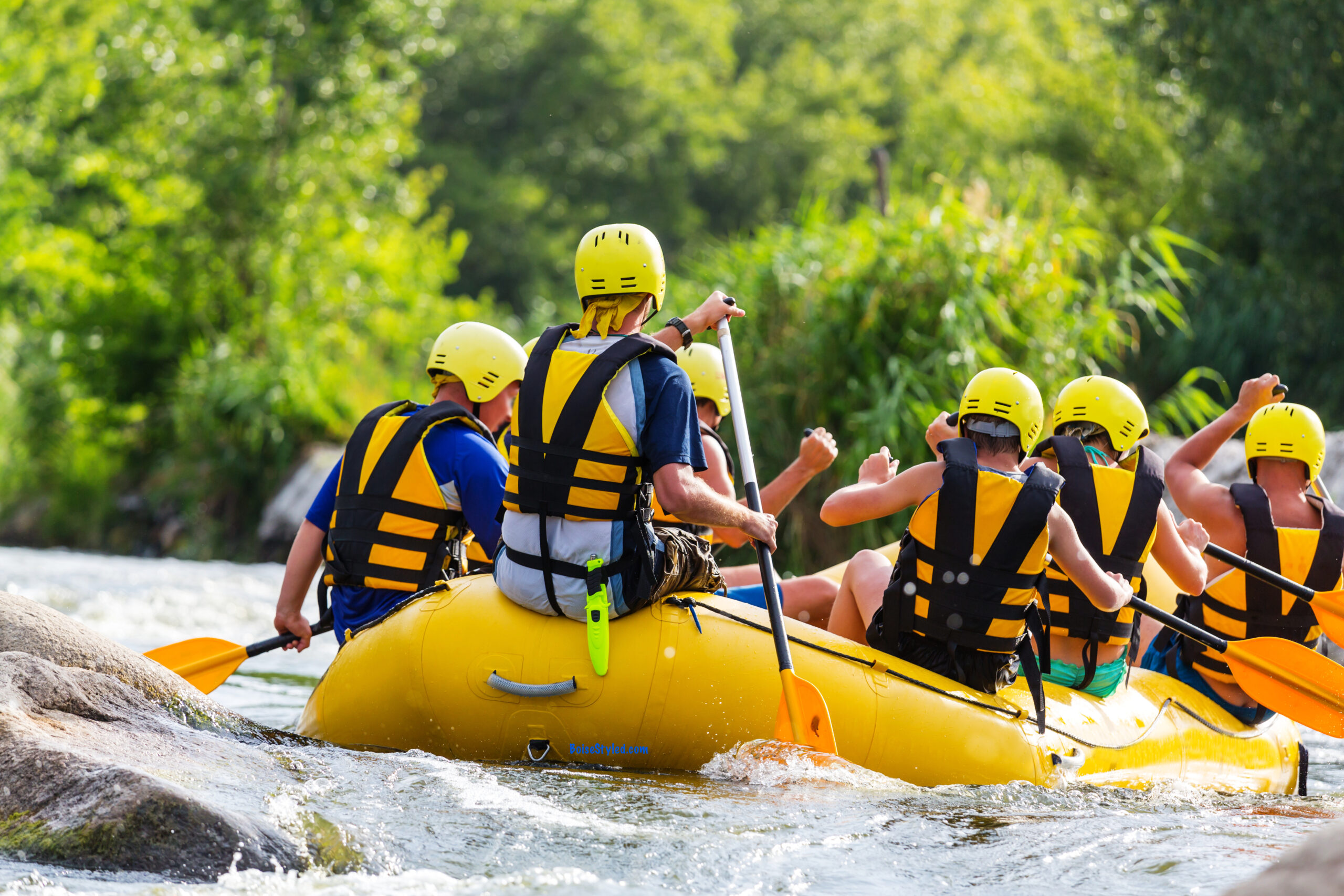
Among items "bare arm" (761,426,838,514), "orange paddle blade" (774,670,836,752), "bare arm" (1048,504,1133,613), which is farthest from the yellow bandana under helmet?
"bare arm" (1048,504,1133,613)

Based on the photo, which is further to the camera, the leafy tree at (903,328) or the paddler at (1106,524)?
the leafy tree at (903,328)

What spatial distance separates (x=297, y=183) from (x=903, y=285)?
8520 millimetres

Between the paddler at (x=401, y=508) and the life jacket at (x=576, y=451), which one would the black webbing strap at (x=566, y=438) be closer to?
the life jacket at (x=576, y=451)

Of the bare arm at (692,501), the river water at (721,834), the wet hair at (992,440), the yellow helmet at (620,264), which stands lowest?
the river water at (721,834)

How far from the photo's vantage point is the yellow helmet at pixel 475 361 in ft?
13.9

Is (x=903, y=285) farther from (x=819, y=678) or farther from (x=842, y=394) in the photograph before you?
(x=819, y=678)

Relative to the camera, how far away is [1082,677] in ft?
13.6

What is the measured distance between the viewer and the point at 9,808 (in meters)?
2.55

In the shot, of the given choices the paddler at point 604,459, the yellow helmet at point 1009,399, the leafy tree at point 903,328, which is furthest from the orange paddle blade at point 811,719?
the leafy tree at point 903,328

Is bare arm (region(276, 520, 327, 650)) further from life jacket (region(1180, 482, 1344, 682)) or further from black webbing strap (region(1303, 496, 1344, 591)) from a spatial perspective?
black webbing strap (region(1303, 496, 1344, 591))

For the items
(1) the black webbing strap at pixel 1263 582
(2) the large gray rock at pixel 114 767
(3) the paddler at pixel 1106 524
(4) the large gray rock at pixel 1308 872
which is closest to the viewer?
(4) the large gray rock at pixel 1308 872

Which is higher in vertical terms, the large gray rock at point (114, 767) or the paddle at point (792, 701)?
the paddle at point (792, 701)

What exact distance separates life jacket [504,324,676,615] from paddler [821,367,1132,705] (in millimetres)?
584

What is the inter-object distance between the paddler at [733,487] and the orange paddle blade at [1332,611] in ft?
5.56
